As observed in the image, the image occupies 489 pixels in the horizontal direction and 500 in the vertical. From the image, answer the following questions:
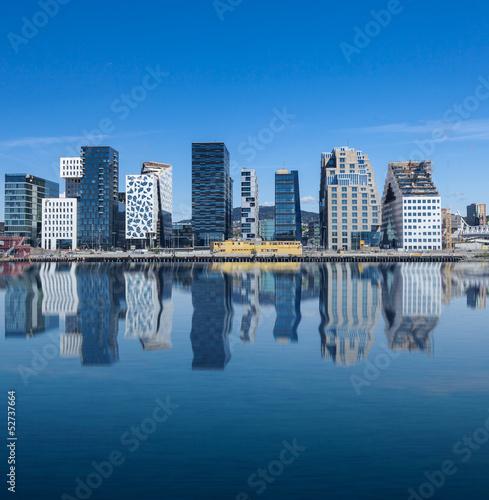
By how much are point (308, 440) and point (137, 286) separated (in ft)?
231

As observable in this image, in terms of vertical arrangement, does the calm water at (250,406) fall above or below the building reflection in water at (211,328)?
below

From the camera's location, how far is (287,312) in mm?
54406

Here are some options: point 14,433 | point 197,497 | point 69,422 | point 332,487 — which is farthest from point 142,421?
point 332,487

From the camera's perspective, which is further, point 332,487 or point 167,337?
point 167,337

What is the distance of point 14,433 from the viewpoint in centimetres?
2022

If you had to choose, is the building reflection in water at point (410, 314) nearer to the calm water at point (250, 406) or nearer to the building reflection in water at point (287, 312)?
the calm water at point (250, 406)

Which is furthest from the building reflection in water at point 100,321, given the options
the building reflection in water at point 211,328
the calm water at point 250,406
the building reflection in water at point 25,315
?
the building reflection in water at point 211,328

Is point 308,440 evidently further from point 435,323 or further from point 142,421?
point 435,323

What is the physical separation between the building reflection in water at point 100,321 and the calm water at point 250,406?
0.96ft

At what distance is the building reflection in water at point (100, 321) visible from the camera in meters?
33.9

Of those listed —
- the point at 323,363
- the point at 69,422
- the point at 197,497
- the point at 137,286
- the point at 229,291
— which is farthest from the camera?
the point at 137,286

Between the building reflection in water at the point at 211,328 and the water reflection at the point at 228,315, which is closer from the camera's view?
the building reflection in water at the point at 211,328

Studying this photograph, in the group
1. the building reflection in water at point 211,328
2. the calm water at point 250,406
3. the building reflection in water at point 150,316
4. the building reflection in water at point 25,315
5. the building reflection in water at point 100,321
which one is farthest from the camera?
the building reflection in water at point 25,315

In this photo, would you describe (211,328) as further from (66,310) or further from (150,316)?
(66,310)
